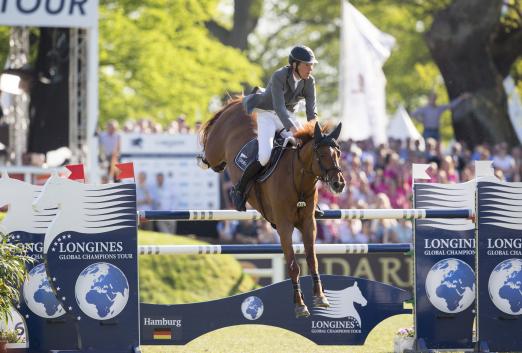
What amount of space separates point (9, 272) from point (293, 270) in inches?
84.1

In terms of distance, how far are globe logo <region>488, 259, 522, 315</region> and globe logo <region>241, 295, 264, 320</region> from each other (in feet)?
5.99

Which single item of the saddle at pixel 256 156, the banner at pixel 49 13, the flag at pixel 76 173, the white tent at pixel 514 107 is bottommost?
the flag at pixel 76 173

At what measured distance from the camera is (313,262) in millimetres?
8688

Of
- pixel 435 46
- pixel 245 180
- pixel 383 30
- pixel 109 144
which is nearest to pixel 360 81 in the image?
pixel 435 46

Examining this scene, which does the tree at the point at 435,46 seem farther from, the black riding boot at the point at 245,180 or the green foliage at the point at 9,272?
the green foliage at the point at 9,272

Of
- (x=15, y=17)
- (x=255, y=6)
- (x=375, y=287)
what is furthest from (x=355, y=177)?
(x=255, y=6)

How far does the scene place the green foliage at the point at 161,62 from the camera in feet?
85.6

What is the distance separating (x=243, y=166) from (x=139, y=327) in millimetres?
1739

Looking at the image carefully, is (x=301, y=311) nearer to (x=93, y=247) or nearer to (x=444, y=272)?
(x=444, y=272)

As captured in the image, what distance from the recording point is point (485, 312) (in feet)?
29.0

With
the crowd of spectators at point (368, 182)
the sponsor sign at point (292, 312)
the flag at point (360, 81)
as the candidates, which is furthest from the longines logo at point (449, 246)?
the flag at point (360, 81)

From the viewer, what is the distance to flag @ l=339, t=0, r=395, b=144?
67.7 ft

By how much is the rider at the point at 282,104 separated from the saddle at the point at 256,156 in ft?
0.15

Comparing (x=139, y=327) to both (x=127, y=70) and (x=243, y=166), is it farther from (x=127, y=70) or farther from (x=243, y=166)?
(x=127, y=70)
